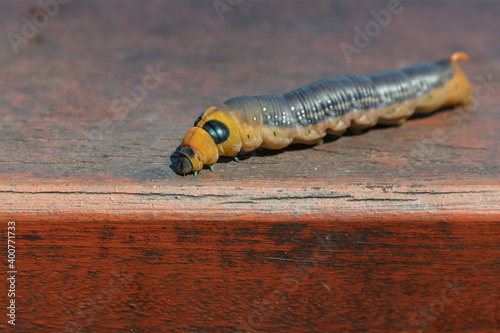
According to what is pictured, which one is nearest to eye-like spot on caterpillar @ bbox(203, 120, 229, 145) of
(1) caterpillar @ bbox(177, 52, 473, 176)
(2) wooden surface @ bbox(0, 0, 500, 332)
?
(1) caterpillar @ bbox(177, 52, 473, 176)

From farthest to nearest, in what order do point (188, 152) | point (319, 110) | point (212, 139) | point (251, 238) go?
point (319, 110) < point (212, 139) < point (188, 152) < point (251, 238)

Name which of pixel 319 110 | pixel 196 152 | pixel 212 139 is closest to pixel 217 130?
pixel 212 139

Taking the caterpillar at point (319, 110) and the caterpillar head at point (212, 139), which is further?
the caterpillar at point (319, 110)

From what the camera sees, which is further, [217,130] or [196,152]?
[217,130]

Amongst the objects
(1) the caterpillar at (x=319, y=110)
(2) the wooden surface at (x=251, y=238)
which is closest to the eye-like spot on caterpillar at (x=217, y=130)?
(1) the caterpillar at (x=319, y=110)

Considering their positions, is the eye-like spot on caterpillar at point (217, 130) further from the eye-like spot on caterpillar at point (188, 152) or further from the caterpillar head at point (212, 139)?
the eye-like spot on caterpillar at point (188, 152)

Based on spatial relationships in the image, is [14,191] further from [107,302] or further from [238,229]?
[238,229]

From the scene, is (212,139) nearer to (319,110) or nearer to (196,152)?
(196,152)
